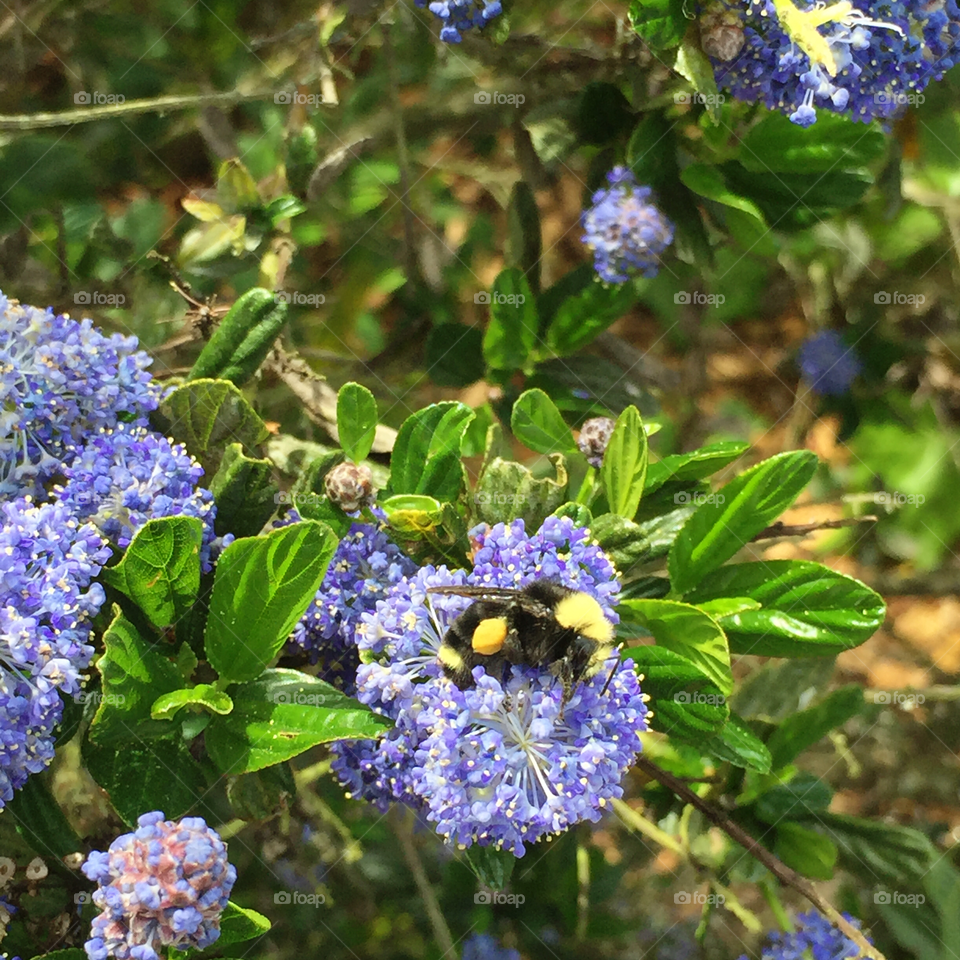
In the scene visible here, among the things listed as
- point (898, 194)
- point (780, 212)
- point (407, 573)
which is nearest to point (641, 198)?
point (780, 212)

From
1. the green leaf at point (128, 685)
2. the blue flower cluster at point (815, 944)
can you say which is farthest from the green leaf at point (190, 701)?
the blue flower cluster at point (815, 944)

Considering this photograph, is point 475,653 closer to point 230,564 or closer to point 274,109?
point 230,564

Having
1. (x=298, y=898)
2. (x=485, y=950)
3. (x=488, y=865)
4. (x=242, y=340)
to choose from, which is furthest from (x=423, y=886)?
(x=242, y=340)

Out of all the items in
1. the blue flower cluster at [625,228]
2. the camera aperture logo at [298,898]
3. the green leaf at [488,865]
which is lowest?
the camera aperture logo at [298,898]

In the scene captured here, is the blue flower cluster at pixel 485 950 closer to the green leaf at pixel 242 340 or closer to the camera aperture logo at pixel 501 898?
the camera aperture logo at pixel 501 898

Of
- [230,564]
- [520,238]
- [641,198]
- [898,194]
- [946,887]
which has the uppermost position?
[898,194]
